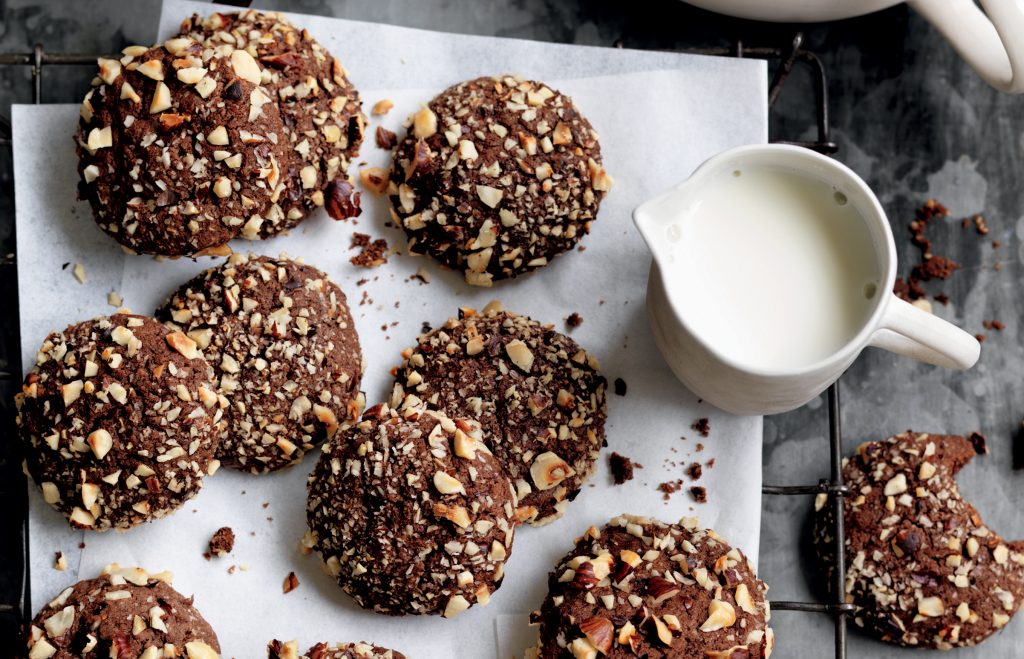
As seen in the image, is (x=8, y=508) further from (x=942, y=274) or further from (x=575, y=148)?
(x=942, y=274)

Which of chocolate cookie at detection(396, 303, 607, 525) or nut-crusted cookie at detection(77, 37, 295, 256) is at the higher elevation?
nut-crusted cookie at detection(77, 37, 295, 256)

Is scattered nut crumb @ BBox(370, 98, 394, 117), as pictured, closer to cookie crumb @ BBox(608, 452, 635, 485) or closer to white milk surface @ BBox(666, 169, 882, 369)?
white milk surface @ BBox(666, 169, 882, 369)

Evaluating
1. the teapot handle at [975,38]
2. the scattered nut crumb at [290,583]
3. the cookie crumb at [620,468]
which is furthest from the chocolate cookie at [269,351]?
the teapot handle at [975,38]

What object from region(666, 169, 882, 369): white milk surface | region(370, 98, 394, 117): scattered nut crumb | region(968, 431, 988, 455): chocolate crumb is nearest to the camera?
region(666, 169, 882, 369): white milk surface

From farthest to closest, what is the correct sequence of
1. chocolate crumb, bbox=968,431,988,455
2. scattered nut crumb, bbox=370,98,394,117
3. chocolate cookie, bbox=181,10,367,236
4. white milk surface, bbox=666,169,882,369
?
chocolate crumb, bbox=968,431,988,455, scattered nut crumb, bbox=370,98,394,117, chocolate cookie, bbox=181,10,367,236, white milk surface, bbox=666,169,882,369

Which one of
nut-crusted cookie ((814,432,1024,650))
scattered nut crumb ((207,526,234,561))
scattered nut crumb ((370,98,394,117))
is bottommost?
scattered nut crumb ((207,526,234,561))

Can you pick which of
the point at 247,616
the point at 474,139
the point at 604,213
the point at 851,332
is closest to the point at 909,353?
the point at 851,332

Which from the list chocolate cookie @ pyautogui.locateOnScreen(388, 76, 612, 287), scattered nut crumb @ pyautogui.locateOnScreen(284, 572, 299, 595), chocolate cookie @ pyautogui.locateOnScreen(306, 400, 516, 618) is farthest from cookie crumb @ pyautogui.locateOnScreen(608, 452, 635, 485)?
scattered nut crumb @ pyautogui.locateOnScreen(284, 572, 299, 595)

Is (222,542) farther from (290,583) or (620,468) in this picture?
(620,468)

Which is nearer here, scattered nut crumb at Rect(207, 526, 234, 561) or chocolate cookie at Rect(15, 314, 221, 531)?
chocolate cookie at Rect(15, 314, 221, 531)
